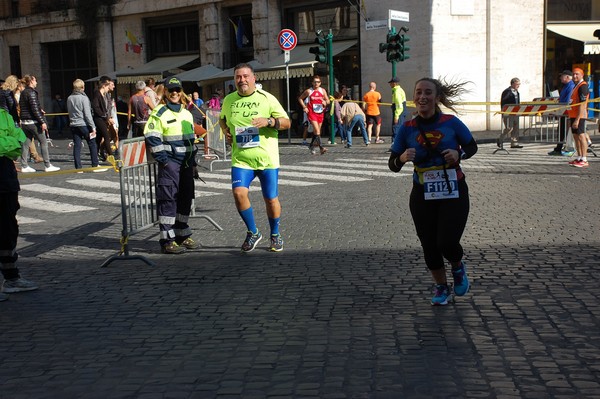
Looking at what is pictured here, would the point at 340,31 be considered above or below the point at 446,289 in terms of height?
above

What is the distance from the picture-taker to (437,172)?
19.2ft

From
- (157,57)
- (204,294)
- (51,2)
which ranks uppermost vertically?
(51,2)

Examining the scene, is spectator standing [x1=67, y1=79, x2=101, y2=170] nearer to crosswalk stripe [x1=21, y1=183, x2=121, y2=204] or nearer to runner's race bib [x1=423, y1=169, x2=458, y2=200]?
crosswalk stripe [x1=21, y1=183, x2=121, y2=204]

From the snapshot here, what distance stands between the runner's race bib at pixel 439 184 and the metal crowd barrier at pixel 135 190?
10.5ft

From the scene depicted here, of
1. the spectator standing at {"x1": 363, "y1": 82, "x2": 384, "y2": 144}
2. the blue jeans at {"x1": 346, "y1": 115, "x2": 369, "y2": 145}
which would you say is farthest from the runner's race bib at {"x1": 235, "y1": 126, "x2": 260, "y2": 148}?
the spectator standing at {"x1": 363, "y1": 82, "x2": 384, "y2": 144}

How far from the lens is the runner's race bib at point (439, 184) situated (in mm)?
5828

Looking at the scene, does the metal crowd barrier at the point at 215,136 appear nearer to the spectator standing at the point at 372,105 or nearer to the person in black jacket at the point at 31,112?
the person in black jacket at the point at 31,112

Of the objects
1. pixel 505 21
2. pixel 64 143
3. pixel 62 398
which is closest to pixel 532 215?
pixel 62 398

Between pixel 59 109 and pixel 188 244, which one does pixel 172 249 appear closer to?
pixel 188 244

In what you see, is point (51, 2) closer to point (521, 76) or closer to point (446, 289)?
point (521, 76)

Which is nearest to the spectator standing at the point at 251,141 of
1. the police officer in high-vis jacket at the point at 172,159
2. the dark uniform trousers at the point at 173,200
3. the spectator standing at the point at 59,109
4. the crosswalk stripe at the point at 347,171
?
the police officer in high-vis jacket at the point at 172,159

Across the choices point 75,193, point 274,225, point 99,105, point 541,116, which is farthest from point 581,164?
point 99,105

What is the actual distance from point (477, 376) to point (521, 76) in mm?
24492

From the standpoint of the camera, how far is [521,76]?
27438mm
